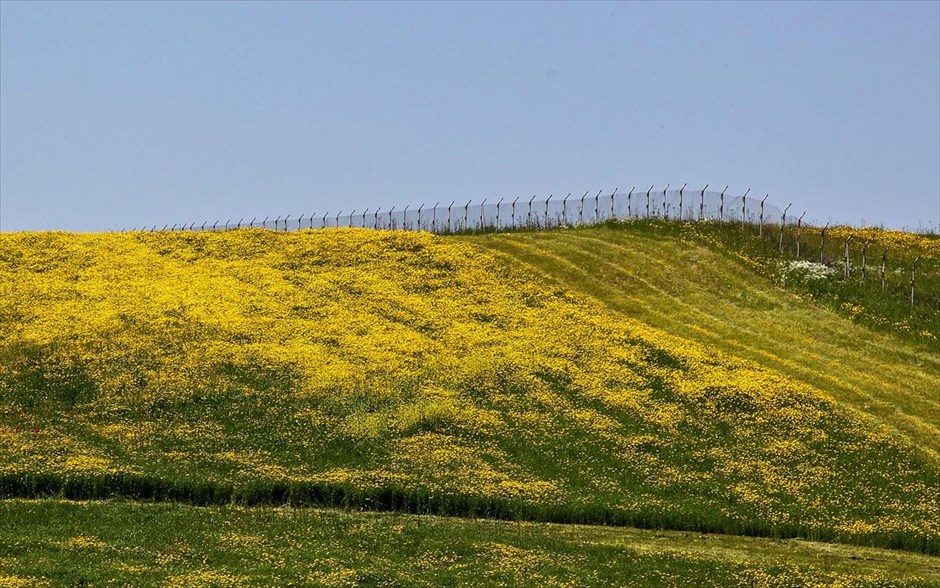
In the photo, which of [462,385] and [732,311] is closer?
[462,385]

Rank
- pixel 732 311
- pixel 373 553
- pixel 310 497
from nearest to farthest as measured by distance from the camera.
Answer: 1. pixel 373 553
2. pixel 310 497
3. pixel 732 311

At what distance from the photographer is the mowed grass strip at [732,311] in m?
67.0

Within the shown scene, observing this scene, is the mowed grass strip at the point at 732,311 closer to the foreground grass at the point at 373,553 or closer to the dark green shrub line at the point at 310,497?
the foreground grass at the point at 373,553

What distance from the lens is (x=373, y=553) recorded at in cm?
4412

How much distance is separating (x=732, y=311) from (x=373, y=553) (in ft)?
142

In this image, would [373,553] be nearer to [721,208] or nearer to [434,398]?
[434,398]

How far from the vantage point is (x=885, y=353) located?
242 ft

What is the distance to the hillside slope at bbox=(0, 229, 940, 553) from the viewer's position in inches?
2056

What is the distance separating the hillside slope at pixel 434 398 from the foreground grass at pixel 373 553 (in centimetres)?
237

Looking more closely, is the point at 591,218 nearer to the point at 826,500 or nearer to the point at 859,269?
the point at 859,269

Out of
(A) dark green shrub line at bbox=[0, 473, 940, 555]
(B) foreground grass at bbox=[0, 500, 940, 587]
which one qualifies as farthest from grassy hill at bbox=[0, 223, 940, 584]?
(B) foreground grass at bbox=[0, 500, 940, 587]

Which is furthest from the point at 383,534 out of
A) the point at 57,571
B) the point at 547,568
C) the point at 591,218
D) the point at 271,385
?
the point at 591,218

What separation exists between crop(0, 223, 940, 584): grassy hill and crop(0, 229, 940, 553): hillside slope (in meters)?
0.18

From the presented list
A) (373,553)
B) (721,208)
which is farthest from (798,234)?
(373,553)
